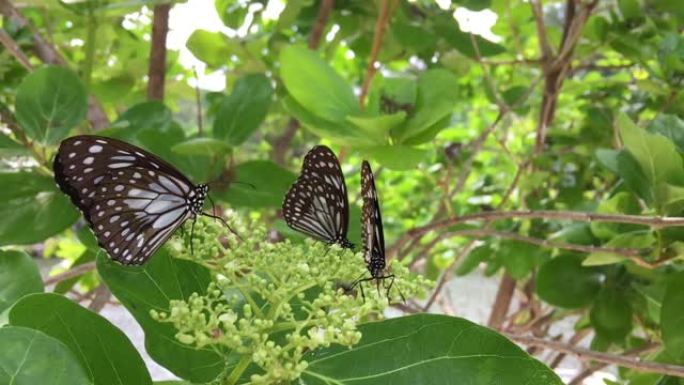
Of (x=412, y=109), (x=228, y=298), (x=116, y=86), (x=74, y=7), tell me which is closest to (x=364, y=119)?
(x=412, y=109)

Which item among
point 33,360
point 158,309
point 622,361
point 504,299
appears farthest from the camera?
point 504,299

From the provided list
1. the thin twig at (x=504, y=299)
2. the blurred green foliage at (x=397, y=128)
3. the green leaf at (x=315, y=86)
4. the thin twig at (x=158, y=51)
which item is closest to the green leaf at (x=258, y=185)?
the blurred green foliage at (x=397, y=128)

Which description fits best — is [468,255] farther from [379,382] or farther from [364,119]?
[379,382]

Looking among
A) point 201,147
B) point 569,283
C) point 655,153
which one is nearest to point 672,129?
point 655,153

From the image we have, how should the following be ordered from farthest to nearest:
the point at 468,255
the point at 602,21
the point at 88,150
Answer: the point at 468,255
the point at 602,21
the point at 88,150

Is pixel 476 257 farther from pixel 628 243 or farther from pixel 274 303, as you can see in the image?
pixel 274 303

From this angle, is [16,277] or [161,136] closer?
[16,277]

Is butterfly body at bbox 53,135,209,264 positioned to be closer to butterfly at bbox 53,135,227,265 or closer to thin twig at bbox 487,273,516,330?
butterfly at bbox 53,135,227,265

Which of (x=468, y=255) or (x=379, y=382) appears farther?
(x=468, y=255)
